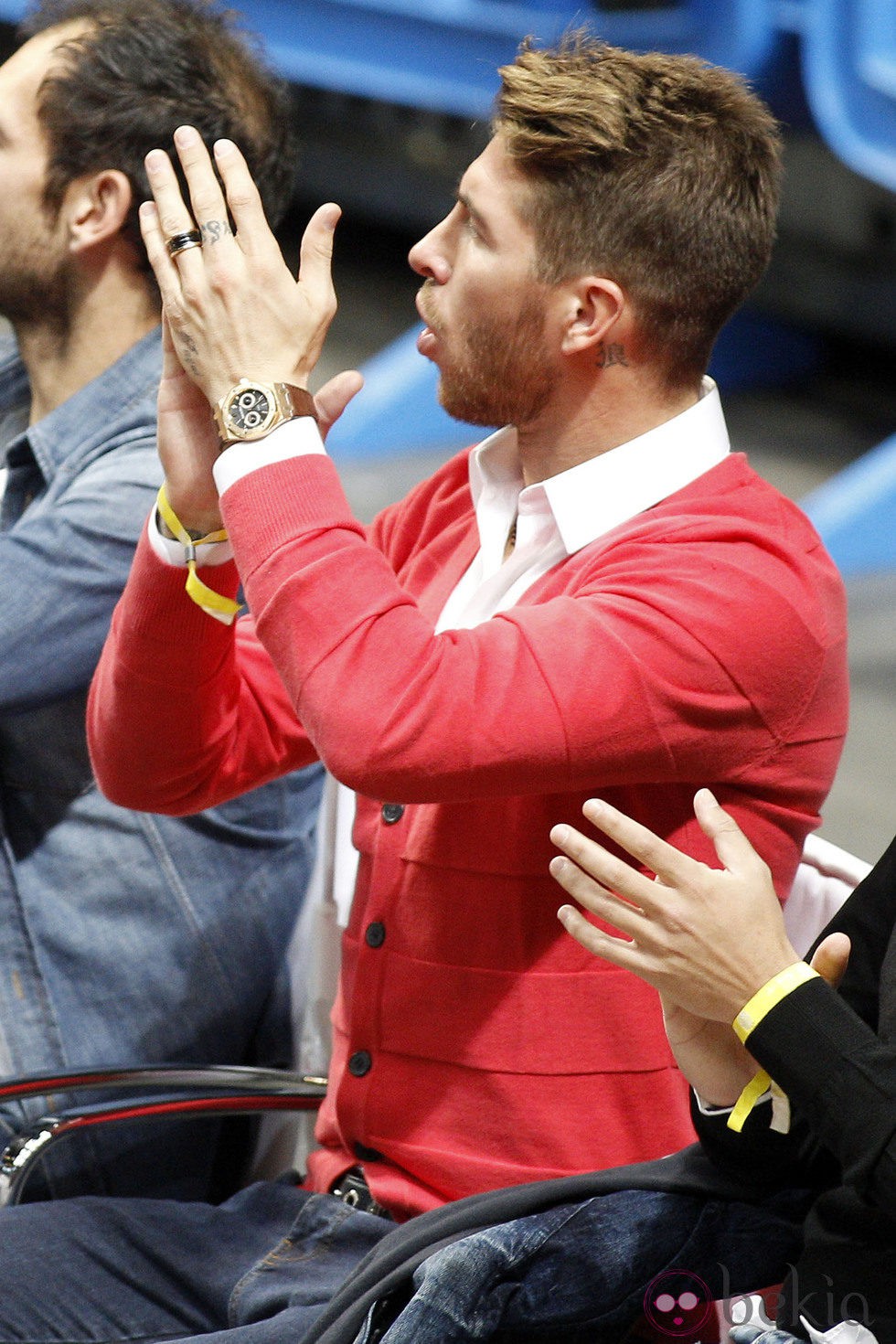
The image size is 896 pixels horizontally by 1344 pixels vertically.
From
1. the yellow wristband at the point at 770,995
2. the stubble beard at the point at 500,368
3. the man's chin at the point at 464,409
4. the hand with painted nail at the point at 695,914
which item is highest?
the stubble beard at the point at 500,368

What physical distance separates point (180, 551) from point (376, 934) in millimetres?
407

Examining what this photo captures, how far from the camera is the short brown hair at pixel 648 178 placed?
1.47 m

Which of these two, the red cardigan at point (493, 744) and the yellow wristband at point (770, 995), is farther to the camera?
the red cardigan at point (493, 744)

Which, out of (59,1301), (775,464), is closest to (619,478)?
(59,1301)

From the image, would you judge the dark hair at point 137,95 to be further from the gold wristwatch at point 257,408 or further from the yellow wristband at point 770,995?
the yellow wristband at point 770,995

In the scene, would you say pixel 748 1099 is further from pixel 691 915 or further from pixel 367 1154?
pixel 367 1154

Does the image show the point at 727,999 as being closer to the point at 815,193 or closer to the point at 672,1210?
the point at 672,1210

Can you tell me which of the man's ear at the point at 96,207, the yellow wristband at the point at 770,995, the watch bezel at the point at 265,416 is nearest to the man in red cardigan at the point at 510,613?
the watch bezel at the point at 265,416

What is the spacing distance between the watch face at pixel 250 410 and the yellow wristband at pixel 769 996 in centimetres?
61

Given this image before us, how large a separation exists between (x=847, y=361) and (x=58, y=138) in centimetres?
534

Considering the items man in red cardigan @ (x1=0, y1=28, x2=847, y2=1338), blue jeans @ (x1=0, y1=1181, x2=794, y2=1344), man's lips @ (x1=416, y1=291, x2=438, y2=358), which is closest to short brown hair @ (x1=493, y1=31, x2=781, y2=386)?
man in red cardigan @ (x1=0, y1=28, x2=847, y2=1338)

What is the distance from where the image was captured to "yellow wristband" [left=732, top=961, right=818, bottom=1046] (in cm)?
117

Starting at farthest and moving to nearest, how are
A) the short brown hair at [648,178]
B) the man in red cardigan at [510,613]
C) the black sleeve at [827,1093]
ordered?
the short brown hair at [648,178], the man in red cardigan at [510,613], the black sleeve at [827,1093]

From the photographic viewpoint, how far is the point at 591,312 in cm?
151
